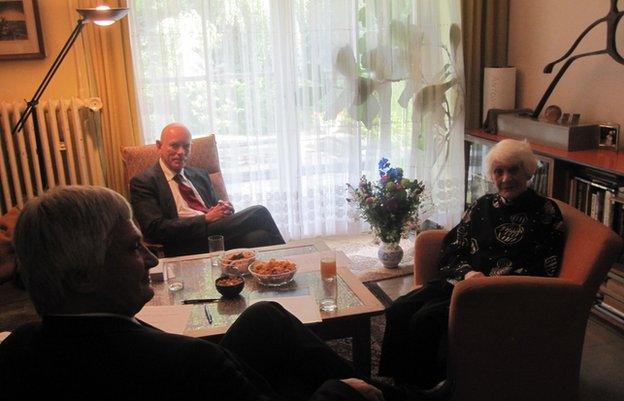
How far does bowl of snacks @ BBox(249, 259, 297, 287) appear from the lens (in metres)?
1.96

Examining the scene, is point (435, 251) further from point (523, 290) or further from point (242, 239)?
point (242, 239)

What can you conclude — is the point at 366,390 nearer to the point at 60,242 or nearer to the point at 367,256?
the point at 60,242

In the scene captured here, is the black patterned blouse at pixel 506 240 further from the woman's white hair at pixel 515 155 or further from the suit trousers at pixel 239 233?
the suit trousers at pixel 239 233

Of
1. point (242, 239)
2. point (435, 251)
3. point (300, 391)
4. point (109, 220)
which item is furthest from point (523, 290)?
point (242, 239)

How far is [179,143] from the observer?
2896 mm

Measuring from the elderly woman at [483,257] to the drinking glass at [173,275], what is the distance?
79 cm

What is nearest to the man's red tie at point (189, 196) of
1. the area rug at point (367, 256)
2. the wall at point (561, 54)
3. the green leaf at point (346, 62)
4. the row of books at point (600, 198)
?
the area rug at point (367, 256)

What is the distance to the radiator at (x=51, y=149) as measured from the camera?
10.3ft

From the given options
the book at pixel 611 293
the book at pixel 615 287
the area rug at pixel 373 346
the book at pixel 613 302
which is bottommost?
the area rug at pixel 373 346

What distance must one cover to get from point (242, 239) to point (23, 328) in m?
1.94

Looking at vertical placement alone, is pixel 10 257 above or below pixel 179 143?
below

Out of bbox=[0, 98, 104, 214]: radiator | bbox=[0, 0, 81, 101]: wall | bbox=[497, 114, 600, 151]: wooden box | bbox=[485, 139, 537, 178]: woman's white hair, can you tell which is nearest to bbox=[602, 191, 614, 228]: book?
bbox=[497, 114, 600, 151]: wooden box

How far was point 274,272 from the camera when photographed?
198 cm

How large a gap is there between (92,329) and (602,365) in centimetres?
213
